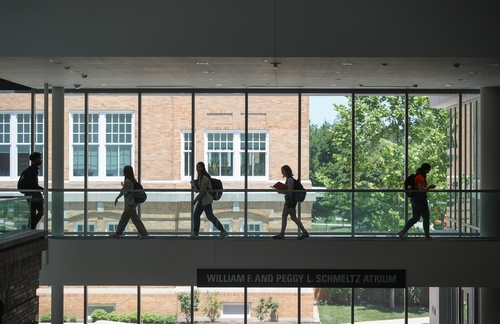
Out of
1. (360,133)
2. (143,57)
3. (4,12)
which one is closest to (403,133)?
(360,133)

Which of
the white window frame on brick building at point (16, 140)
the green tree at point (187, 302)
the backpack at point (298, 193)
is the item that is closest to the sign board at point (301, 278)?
the backpack at point (298, 193)

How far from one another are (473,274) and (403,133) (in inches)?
217

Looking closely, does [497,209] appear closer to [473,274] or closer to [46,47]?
[473,274]

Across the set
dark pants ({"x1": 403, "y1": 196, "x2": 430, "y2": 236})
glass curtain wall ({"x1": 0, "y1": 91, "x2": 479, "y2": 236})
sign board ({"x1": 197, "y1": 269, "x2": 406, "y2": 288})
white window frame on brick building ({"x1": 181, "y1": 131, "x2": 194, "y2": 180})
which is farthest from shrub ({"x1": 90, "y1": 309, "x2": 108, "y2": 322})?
dark pants ({"x1": 403, "y1": 196, "x2": 430, "y2": 236})

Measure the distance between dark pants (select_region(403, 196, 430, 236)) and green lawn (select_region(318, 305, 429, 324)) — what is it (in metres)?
4.38

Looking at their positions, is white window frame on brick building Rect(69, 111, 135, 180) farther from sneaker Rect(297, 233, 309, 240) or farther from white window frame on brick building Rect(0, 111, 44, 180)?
sneaker Rect(297, 233, 309, 240)

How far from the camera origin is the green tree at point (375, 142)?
893 inches

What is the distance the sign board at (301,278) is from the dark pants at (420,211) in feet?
3.26

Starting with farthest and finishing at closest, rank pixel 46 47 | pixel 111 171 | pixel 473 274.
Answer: pixel 111 171
pixel 473 274
pixel 46 47

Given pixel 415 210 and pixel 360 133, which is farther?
pixel 360 133

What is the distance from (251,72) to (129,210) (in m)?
3.77

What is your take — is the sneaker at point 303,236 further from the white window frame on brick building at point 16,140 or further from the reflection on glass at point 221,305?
the white window frame on brick building at point 16,140

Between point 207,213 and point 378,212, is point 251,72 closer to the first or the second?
point 207,213

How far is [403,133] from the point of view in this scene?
22938 millimetres
